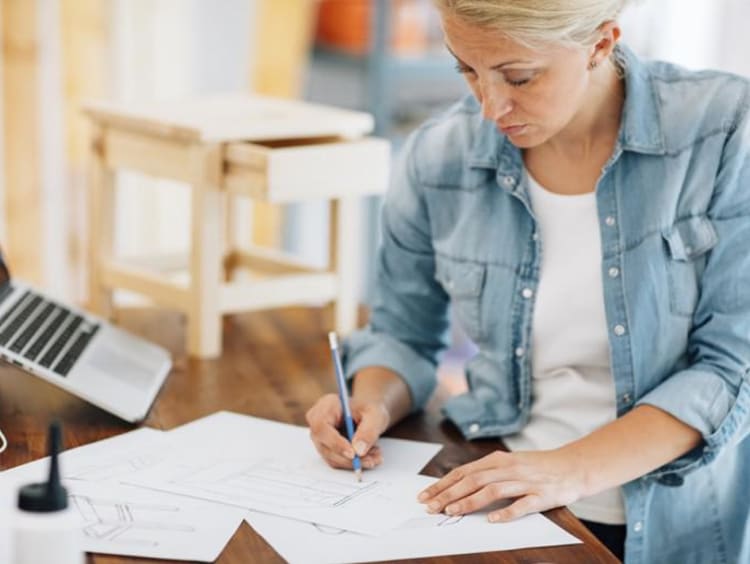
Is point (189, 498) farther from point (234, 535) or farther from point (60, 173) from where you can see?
point (60, 173)

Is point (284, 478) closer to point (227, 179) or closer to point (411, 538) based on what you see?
point (411, 538)

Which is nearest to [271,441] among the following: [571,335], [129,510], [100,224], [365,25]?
[129,510]

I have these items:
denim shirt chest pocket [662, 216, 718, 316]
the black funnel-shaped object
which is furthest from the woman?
the black funnel-shaped object

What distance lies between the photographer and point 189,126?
1.71 m

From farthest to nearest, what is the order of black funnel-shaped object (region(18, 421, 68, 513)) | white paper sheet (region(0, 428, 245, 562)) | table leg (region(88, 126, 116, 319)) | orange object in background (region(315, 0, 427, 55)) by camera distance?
1. orange object in background (region(315, 0, 427, 55))
2. table leg (region(88, 126, 116, 319))
3. white paper sheet (region(0, 428, 245, 562))
4. black funnel-shaped object (region(18, 421, 68, 513))

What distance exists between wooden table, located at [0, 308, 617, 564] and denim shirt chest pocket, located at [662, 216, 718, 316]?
275 mm

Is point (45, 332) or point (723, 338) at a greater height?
point (723, 338)

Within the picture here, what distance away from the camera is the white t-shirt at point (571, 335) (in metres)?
1.46

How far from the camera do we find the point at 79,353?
1.55 metres

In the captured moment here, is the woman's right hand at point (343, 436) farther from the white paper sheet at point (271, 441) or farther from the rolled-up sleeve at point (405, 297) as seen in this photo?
the rolled-up sleeve at point (405, 297)

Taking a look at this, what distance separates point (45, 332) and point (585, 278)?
0.65 meters

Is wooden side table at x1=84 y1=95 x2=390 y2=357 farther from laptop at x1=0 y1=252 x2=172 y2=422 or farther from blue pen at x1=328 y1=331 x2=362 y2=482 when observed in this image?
blue pen at x1=328 y1=331 x2=362 y2=482

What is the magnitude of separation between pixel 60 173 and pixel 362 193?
3.27 ft

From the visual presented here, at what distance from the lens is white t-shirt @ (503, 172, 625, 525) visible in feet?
4.79
